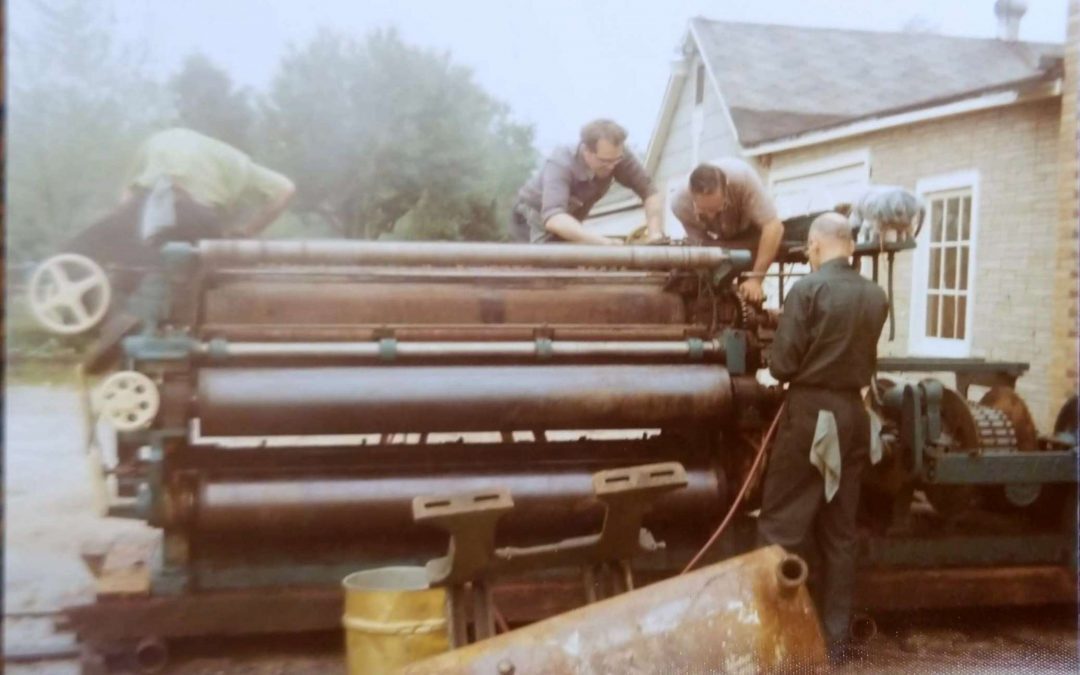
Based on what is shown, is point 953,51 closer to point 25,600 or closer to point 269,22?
point 269,22

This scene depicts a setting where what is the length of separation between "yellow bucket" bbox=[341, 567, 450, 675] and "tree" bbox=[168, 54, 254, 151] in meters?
1.65

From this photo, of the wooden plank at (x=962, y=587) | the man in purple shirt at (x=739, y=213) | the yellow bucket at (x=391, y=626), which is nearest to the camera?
the yellow bucket at (x=391, y=626)

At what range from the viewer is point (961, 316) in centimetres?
708

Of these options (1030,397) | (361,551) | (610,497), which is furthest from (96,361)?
(1030,397)

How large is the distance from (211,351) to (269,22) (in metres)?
1.11

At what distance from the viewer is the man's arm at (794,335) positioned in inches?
148

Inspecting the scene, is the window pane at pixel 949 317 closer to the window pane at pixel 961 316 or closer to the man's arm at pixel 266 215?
the window pane at pixel 961 316

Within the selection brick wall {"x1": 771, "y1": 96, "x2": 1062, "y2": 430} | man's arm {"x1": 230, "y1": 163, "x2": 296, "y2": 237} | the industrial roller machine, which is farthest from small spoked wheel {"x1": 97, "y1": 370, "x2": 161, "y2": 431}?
brick wall {"x1": 771, "y1": 96, "x2": 1062, "y2": 430}

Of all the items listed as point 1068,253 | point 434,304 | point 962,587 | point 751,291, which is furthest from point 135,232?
point 1068,253

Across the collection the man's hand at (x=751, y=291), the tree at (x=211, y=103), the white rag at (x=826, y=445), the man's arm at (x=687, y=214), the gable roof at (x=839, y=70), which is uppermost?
the gable roof at (x=839, y=70)

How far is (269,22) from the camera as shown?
3.64m

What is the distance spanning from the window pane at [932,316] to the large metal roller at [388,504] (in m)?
3.95

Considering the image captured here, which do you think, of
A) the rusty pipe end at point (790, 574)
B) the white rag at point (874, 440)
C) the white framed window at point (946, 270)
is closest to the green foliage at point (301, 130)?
the white rag at point (874, 440)

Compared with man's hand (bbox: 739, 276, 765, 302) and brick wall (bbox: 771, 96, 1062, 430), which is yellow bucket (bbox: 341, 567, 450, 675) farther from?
brick wall (bbox: 771, 96, 1062, 430)
